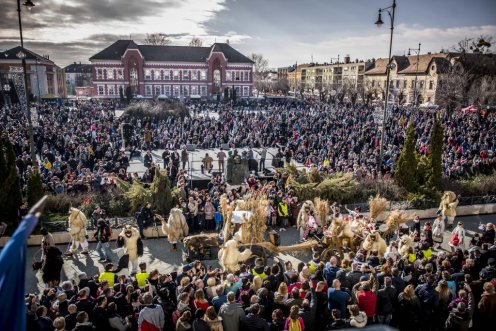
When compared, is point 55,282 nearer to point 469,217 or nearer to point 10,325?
point 10,325

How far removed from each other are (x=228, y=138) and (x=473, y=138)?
15201 millimetres

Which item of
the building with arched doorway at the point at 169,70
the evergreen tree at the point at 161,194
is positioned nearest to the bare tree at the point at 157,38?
the building with arched doorway at the point at 169,70

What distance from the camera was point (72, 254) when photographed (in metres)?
10.1

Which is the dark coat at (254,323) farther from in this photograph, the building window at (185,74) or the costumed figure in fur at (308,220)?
the building window at (185,74)

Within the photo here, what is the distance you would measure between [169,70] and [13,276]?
66146 mm

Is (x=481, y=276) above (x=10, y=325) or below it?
below

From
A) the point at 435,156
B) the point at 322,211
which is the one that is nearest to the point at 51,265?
the point at 322,211

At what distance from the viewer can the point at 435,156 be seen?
14.1 metres

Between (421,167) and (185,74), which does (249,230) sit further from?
(185,74)

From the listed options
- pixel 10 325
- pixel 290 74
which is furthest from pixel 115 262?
pixel 290 74

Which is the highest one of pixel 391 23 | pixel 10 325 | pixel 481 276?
pixel 391 23

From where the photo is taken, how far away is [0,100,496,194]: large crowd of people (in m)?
16.0

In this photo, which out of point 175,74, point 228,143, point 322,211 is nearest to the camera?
point 322,211

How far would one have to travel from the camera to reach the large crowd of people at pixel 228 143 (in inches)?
630
